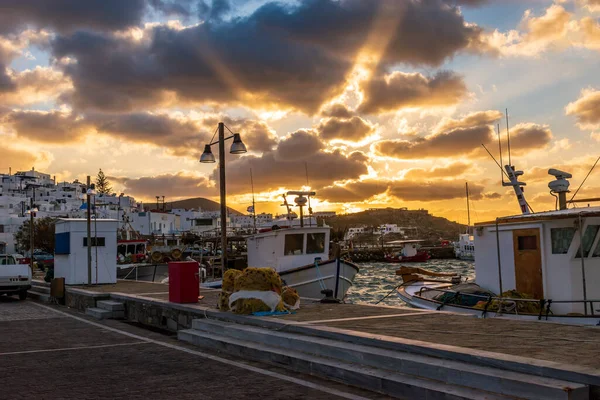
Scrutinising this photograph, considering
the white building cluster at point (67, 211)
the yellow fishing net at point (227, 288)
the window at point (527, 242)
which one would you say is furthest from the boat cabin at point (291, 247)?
the white building cluster at point (67, 211)

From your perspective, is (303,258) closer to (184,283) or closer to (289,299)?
(184,283)

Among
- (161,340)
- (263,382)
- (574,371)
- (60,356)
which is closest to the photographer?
(574,371)

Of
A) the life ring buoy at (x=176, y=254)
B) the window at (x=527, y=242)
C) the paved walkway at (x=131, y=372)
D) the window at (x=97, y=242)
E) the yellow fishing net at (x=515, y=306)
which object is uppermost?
the window at (x=97, y=242)

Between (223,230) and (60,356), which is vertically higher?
(223,230)

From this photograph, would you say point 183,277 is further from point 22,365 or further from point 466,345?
point 466,345

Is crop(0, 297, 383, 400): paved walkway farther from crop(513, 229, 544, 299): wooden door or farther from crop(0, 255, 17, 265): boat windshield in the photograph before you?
Answer: crop(0, 255, 17, 265): boat windshield

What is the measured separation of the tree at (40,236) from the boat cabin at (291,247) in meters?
64.0

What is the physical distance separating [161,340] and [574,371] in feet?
29.9

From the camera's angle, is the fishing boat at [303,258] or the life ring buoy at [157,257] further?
the life ring buoy at [157,257]

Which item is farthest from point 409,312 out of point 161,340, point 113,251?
point 113,251

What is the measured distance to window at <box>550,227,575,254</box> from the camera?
1374cm

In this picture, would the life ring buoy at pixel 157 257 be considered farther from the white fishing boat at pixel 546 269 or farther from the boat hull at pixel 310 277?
the white fishing boat at pixel 546 269

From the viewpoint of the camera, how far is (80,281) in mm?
24625

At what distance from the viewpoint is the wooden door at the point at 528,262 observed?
47.1 ft
